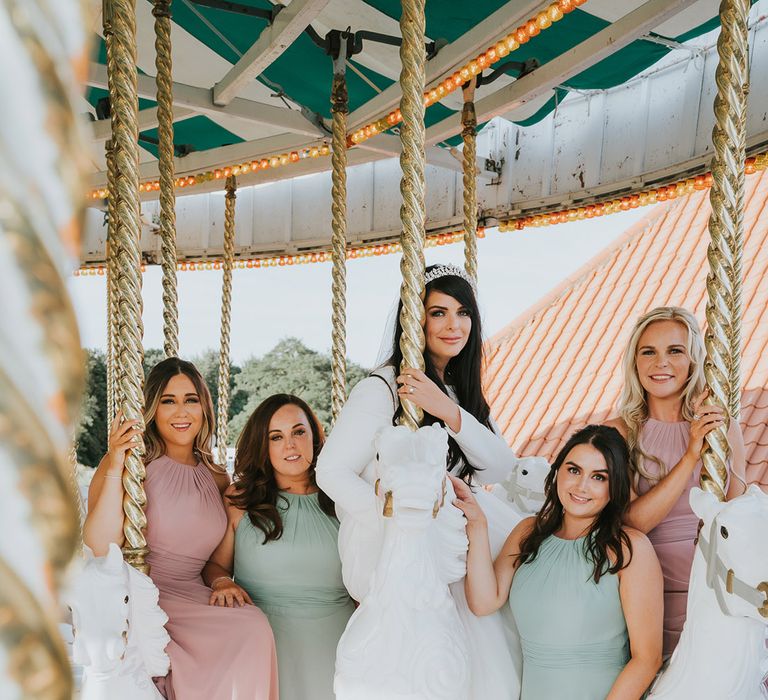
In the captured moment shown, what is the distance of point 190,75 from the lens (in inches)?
233

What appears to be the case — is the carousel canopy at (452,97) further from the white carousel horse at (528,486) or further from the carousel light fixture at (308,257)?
the white carousel horse at (528,486)

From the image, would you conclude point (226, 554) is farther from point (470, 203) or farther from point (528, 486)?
point (470, 203)

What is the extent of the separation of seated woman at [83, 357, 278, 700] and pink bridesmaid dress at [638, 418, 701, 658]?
1.18 metres

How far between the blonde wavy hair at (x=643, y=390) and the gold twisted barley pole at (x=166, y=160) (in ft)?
Result: 6.55

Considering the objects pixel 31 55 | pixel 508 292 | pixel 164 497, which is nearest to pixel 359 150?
pixel 164 497

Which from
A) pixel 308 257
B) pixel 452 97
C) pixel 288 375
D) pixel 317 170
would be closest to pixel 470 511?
pixel 452 97

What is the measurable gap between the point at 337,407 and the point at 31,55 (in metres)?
3.76

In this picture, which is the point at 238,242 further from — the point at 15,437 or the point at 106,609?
the point at 15,437

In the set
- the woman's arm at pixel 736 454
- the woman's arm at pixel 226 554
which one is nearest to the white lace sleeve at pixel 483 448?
the woman's arm at pixel 736 454

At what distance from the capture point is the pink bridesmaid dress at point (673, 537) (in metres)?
2.29

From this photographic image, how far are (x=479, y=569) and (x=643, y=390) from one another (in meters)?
0.83

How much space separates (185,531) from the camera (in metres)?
2.72

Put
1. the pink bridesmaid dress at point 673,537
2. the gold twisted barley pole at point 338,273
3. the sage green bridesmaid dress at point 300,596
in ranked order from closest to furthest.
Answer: the pink bridesmaid dress at point 673,537 < the sage green bridesmaid dress at point 300,596 < the gold twisted barley pole at point 338,273

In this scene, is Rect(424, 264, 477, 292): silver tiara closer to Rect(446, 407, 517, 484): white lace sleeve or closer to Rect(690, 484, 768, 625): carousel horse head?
Rect(446, 407, 517, 484): white lace sleeve
